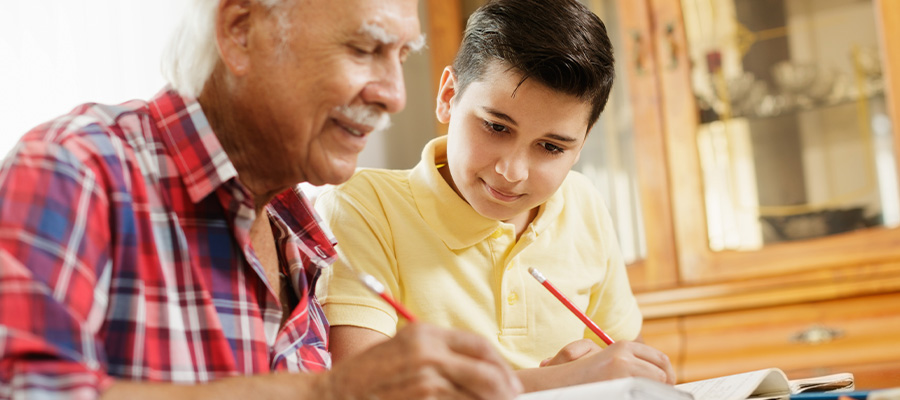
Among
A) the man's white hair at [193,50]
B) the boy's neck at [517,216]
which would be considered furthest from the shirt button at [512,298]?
the man's white hair at [193,50]

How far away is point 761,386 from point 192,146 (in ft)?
2.33

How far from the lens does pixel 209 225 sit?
89 centimetres

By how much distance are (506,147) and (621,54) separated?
4.71 feet

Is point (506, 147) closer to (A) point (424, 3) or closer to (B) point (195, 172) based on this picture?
(B) point (195, 172)

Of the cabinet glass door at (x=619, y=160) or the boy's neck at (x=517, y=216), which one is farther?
the cabinet glass door at (x=619, y=160)

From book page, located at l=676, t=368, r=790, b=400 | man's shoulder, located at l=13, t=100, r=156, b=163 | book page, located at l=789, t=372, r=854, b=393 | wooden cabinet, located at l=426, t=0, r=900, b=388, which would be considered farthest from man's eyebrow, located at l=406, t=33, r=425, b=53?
wooden cabinet, located at l=426, t=0, r=900, b=388

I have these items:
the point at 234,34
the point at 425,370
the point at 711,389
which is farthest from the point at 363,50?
the point at 711,389

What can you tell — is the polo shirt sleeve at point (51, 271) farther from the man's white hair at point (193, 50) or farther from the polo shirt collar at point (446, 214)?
the polo shirt collar at point (446, 214)

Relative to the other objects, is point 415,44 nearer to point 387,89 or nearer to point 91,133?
point 387,89

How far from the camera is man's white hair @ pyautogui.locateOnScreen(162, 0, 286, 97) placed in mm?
916

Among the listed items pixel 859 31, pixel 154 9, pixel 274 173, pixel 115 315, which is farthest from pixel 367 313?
pixel 859 31

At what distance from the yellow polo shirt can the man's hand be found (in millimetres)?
467

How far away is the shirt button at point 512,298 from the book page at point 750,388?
1.02 feet

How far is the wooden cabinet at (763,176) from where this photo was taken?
90.8 inches
